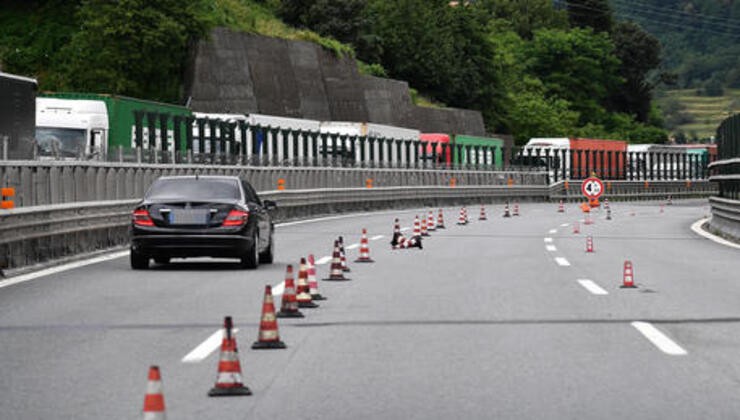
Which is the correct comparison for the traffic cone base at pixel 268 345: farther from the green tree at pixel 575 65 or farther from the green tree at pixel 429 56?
the green tree at pixel 575 65

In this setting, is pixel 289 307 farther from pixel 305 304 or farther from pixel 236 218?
pixel 236 218

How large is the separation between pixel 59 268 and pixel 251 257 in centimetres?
255

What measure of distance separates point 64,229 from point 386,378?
12.7 m

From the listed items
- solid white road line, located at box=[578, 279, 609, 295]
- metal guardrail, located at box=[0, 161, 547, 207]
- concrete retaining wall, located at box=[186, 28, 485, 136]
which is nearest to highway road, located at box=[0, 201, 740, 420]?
solid white road line, located at box=[578, 279, 609, 295]

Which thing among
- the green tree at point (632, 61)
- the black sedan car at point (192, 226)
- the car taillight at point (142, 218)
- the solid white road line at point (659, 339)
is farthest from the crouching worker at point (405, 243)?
the green tree at point (632, 61)

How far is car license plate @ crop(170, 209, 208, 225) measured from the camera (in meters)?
19.0

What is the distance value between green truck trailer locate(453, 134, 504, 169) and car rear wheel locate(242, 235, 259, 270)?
176 feet

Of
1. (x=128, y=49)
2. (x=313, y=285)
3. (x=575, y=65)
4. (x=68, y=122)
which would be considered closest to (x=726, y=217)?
(x=68, y=122)

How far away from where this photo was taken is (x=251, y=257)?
1948 centimetres

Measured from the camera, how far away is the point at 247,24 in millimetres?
90125

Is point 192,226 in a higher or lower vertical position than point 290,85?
lower

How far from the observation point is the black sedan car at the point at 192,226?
1895cm

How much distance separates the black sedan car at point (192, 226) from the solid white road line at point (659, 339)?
7561 millimetres

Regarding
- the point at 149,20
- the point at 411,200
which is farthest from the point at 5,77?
the point at 149,20
